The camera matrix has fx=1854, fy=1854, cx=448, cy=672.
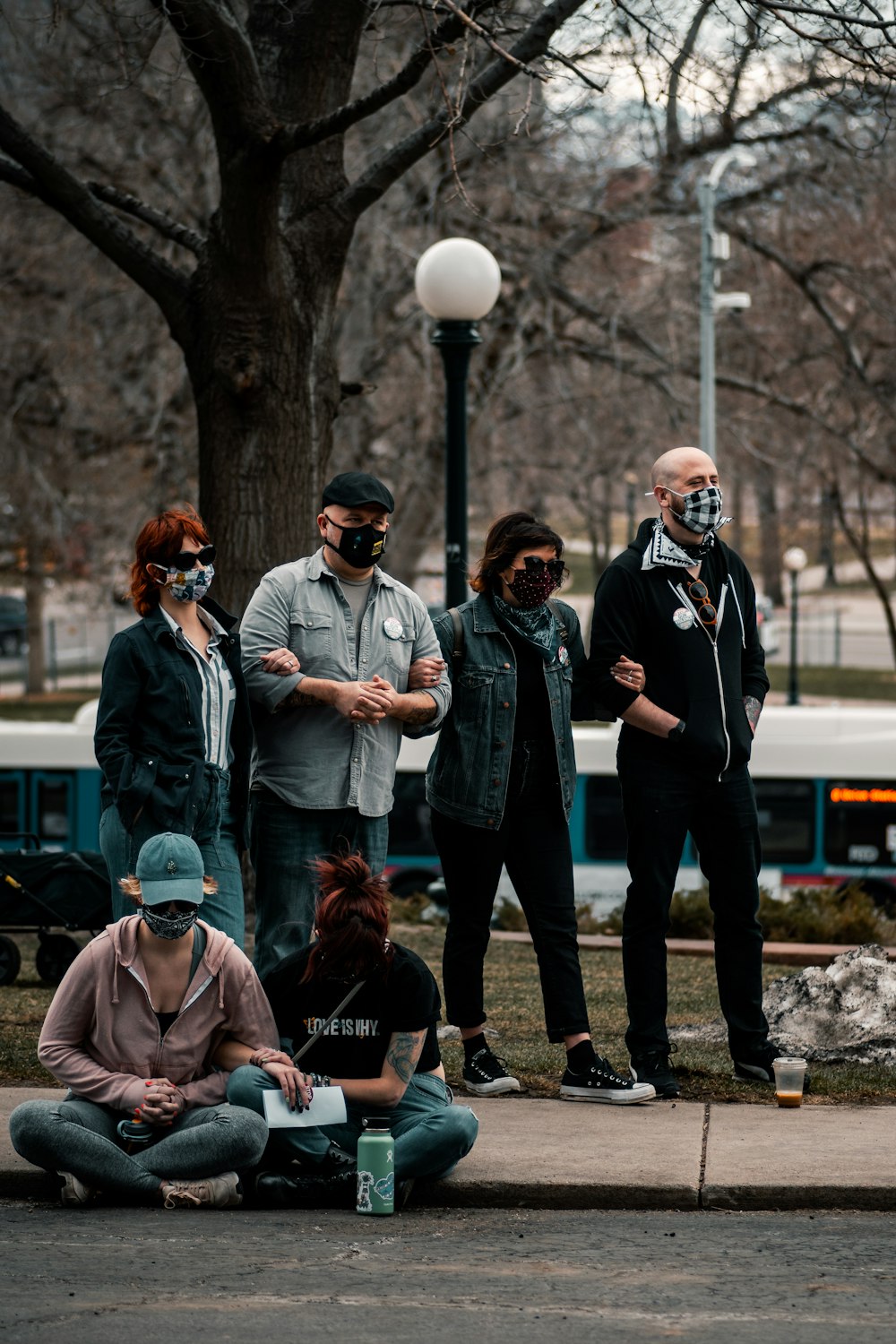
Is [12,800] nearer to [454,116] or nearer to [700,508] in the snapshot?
[454,116]

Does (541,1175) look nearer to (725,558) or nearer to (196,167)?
(725,558)

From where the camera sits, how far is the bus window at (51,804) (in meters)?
19.8

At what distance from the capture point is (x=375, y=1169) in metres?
4.99

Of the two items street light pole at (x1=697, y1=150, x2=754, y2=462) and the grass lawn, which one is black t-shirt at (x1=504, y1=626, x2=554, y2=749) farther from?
street light pole at (x1=697, y1=150, x2=754, y2=462)

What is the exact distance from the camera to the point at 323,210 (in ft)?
31.4

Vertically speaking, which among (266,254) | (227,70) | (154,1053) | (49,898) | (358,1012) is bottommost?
(49,898)

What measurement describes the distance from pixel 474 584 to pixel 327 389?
380cm

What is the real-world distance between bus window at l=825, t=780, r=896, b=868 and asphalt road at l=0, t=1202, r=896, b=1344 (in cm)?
1352

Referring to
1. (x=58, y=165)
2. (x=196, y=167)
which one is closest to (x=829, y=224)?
(x=196, y=167)

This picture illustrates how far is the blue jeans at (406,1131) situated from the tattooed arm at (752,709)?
5.71ft

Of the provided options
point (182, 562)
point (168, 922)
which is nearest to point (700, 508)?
point (182, 562)

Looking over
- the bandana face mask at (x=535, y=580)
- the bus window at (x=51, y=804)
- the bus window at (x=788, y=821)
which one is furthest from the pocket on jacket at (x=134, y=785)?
the bus window at (x=51, y=804)

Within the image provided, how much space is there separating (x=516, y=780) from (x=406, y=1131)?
1359mm

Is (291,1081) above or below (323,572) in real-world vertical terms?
below
